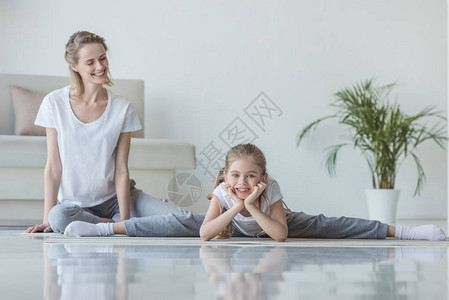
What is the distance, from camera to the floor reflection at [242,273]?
1.11 metres

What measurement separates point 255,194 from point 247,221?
233 millimetres

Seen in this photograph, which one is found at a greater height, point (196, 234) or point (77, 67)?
point (77, 67)

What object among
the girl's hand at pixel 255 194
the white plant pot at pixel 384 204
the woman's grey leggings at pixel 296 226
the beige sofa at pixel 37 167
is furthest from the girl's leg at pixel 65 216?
the white plant pot at pixel 384 204

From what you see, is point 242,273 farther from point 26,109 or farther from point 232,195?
point 26,109

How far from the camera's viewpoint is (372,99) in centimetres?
540

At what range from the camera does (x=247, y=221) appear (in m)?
2.41

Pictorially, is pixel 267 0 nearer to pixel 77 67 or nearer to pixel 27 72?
pixel 27 72

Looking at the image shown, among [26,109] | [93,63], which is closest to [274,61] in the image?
[26,109]

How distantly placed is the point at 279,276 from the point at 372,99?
14.0 feet

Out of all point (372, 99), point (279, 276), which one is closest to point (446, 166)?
point (372, 99)

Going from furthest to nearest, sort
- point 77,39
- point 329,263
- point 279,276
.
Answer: point 77,39 < point 329,263 < point 279,276

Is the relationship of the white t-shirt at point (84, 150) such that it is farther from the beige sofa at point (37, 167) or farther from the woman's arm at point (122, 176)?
the beige sofa at point (37, 167)

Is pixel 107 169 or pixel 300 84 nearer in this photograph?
pixel 107 169

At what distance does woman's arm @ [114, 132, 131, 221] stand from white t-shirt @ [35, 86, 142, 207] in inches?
1.1
